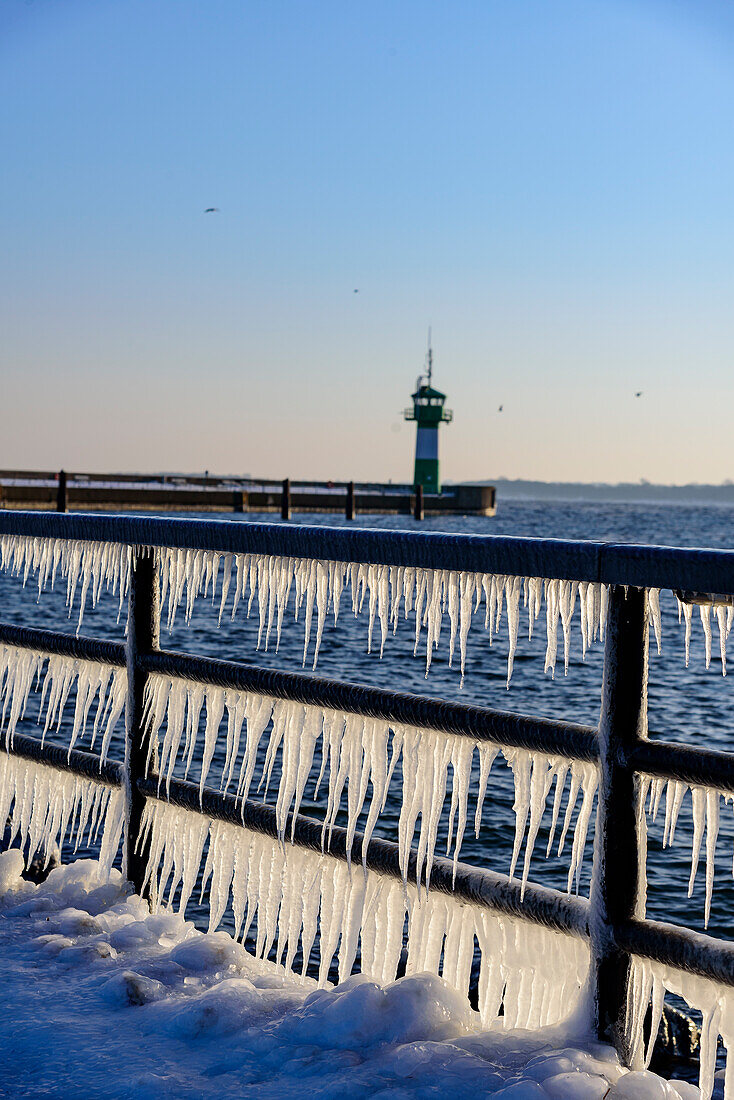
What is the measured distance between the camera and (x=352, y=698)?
239 centimetres

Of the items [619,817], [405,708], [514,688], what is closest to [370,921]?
[405,708]

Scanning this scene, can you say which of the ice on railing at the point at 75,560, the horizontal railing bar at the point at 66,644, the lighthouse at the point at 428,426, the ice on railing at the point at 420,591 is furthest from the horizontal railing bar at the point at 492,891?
the lighthouse at the point at 428,426

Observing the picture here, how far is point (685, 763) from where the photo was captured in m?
1.87

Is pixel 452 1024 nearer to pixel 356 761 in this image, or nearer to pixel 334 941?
pixel 334 941

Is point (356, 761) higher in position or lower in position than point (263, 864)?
higher

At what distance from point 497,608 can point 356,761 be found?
0.55 meters

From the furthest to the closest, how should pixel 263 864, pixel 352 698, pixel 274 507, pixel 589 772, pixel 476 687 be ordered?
pixel 274 507 < pixel 476 687 < pixel 263 864 < pixel 352 698 < pixel 589 772

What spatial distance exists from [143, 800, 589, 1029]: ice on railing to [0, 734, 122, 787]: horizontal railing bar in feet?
0.62

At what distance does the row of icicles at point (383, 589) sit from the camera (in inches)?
81.1

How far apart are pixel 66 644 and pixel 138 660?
0.37 m

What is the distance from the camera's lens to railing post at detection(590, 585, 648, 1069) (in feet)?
6.49

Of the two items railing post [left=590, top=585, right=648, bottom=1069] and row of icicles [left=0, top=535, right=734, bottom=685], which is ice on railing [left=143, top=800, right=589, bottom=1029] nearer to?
railing post [left=590, top=585, right=648, bottom=1069]

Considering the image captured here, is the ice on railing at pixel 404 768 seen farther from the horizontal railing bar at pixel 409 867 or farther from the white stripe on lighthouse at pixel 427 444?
the white stripe on lighthouse at pixel 427 444

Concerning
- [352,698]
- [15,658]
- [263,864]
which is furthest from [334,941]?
[15,658]
